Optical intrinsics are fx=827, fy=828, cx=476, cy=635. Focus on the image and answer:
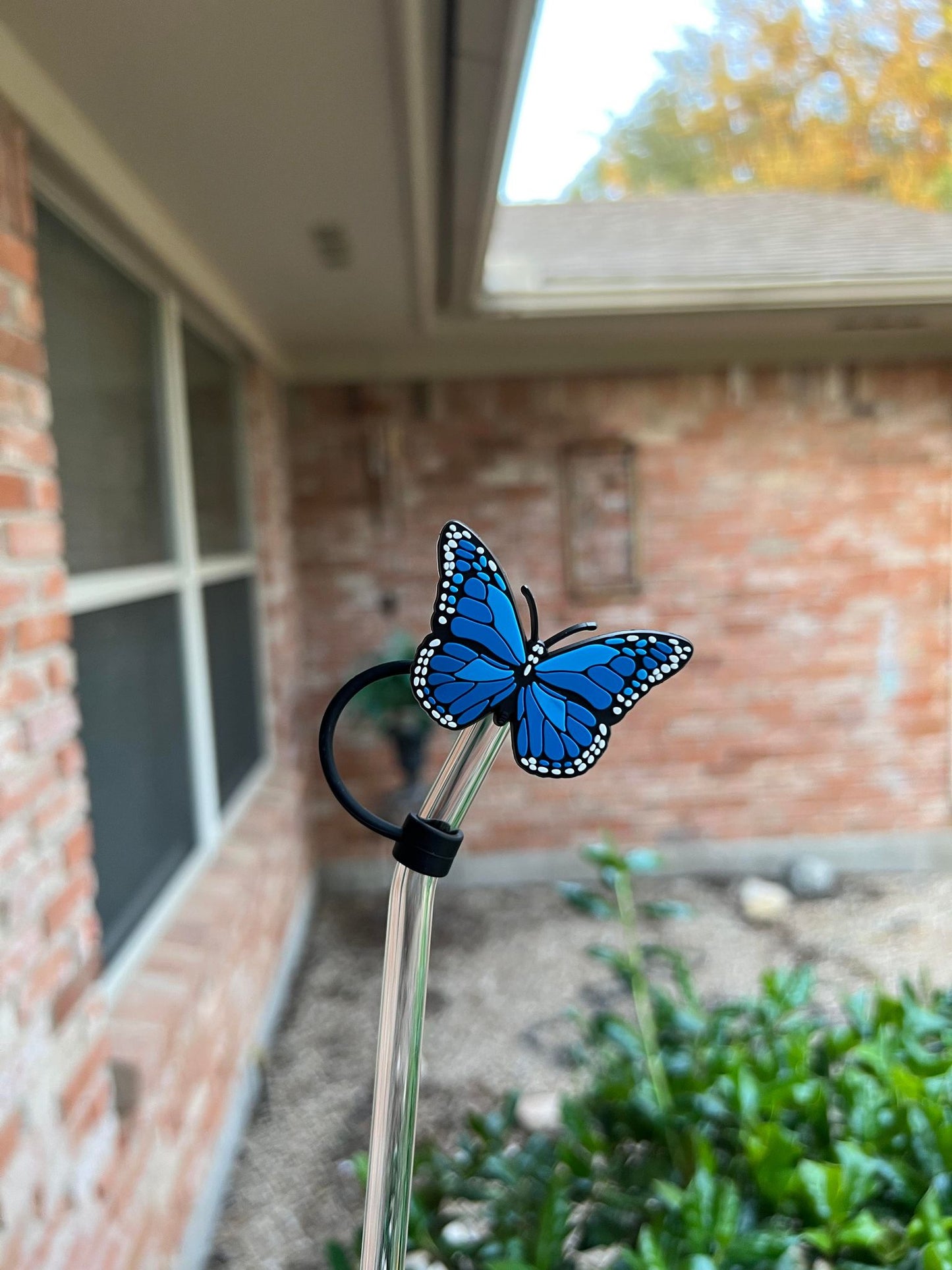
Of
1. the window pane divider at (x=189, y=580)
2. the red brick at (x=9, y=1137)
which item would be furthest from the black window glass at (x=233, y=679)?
the red brick at (x=9, y=1137)

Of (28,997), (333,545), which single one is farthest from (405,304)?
(28,997)

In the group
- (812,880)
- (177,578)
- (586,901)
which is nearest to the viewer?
(586,901)

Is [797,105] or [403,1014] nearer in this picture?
[403,1014]

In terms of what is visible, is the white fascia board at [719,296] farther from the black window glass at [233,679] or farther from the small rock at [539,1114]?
the small rock at [539,1114]

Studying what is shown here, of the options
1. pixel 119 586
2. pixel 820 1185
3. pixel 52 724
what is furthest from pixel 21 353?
pixel 820 1185

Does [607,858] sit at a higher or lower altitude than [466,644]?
lower

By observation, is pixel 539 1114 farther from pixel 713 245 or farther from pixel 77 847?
pixel 713 245
